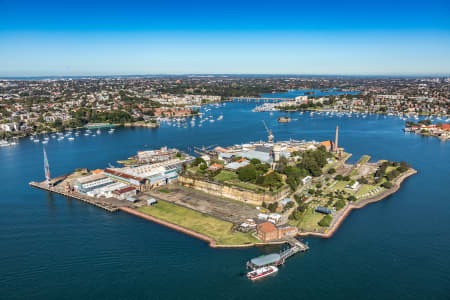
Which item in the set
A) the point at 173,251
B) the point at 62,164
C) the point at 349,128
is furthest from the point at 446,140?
the point at 62,164

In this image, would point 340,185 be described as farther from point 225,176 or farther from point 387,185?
point 225,176

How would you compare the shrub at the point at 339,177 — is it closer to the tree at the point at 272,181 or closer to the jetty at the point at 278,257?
the tree at the point at 272,181

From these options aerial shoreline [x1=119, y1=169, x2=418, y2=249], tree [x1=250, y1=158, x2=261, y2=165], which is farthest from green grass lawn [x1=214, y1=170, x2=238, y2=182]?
aerial shoreline [x1=119, y1=169, x2=418, y2=249]

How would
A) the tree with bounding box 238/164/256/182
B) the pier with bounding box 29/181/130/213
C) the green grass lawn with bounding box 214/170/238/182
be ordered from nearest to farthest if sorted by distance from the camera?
1. the pier with bounding box 29/181/130/213
2. the tree with bounding box 238/164/256/182
3. the green grass lawn with bounding box 214/170/238/182

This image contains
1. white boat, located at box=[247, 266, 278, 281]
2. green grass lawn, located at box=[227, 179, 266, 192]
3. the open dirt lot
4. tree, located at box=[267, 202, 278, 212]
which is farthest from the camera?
green grass lawn, located at box=[227, 179, 266, 192]

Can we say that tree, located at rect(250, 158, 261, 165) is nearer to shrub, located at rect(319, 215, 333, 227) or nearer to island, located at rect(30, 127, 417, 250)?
island, located at rect(30, 127, 417, 250)

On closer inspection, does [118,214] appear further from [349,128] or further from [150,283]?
[349,128]
